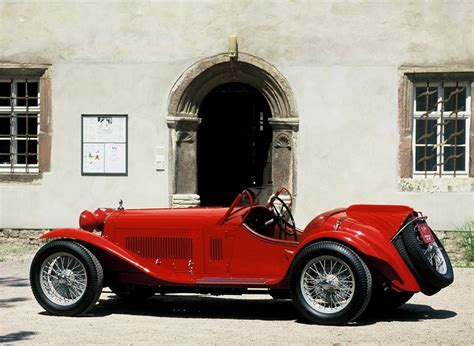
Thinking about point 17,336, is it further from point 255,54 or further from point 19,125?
point 19,125

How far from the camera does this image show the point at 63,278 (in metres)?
9.07

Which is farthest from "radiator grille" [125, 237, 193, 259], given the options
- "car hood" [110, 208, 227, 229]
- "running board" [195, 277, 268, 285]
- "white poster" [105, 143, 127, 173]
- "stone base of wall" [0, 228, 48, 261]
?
"stone base of wall" [0, 228, 48, 261]

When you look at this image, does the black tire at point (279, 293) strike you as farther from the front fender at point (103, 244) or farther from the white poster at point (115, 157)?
the white poster at point (115, 157)

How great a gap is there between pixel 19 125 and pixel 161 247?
679cm

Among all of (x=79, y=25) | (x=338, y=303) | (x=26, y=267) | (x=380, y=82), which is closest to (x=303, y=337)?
(x=338, y=303)

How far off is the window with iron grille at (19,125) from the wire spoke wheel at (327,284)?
767 centimetres

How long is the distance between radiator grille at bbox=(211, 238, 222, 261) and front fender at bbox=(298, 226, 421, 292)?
0.94 meters

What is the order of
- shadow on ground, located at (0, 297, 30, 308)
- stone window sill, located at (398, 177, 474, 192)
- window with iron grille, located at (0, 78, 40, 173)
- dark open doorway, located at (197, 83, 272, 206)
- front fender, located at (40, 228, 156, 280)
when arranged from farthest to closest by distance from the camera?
dark open doorway, located at (197, 83, 272, 206), window with iron grille, located at (0, 78, 40, 173), stone window sill, located at (398, 177, 474, 192), shadow on ground, located at (0, 297, 30, 308), front fender, located at (40, 228, 156, 280)

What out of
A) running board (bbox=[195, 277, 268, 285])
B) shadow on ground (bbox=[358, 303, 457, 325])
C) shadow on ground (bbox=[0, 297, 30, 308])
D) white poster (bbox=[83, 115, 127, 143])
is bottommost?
shadow on ground (bbox=[0, 297, 30, 308])

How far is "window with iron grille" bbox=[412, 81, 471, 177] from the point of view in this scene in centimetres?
1475

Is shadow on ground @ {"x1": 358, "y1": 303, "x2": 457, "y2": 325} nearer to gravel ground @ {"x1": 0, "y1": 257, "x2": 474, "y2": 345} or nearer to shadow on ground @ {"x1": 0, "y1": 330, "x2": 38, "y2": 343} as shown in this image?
gravel ground @ {"x1": 0, "y1": 257, "x2": 474, "y2": 345}

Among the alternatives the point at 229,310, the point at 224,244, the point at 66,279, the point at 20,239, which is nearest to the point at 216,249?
the point at 224,244

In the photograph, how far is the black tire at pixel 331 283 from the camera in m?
8.27

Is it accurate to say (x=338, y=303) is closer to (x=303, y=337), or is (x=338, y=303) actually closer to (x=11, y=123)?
(x=303, y=337)
